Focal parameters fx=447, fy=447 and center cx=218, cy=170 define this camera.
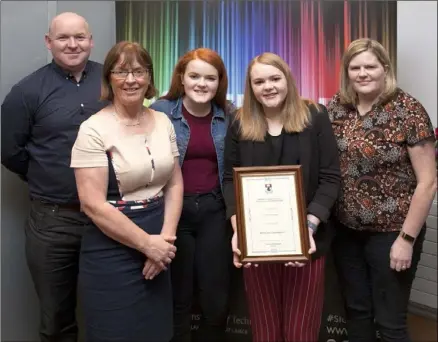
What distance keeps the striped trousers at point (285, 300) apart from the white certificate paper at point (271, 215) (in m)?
Result: 0.15

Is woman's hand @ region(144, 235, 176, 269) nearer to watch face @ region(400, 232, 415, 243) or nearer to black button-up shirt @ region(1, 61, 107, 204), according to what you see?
black button-up shirt @ region(1, 61, 107, 204)

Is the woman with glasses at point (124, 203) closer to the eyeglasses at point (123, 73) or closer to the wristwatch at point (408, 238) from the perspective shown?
the eyeglasses at point (123, 73)

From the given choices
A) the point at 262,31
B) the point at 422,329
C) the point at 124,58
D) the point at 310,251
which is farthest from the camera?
the point at 422,329

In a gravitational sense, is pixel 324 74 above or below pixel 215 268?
above

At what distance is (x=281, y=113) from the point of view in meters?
1.70

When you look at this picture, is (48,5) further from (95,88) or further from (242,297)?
(242,297)

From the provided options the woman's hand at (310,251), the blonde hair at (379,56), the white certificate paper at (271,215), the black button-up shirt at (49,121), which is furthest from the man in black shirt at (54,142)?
the blonde hair at (379,56)

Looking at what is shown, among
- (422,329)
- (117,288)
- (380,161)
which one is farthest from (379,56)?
(422,329)

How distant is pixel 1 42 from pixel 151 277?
4.08 ft

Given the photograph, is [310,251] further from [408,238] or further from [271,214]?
[408,238]

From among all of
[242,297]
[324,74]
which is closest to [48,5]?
[324,74]

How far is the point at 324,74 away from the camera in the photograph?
2168 millimetres

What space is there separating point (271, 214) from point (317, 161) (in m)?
0.27

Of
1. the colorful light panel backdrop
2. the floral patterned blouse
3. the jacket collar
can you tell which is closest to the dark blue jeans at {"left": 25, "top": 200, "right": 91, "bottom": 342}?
the jacket collar
